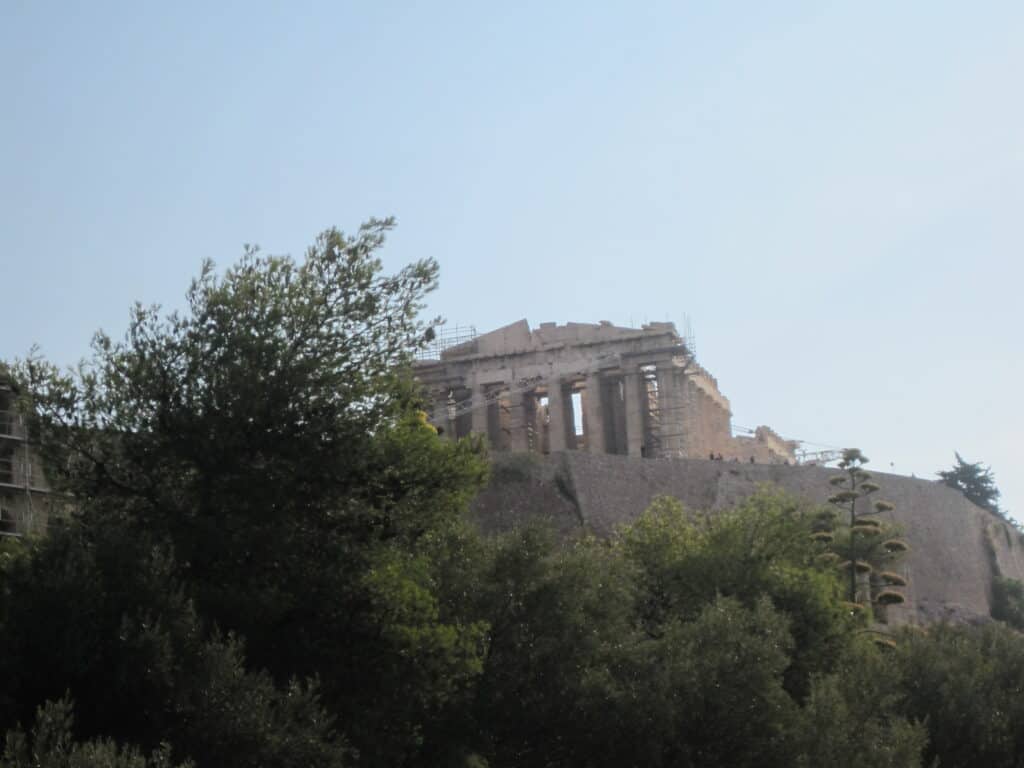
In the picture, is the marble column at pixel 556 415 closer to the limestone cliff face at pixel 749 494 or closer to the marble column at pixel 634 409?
the marble column at pixel 634 409

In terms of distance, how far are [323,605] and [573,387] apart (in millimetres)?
36362

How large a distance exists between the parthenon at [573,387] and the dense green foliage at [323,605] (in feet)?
84.4

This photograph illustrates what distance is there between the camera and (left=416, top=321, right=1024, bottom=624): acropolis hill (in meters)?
51.2

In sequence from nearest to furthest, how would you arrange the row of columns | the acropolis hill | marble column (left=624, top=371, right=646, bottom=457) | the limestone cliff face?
the limestone cliff face
the acropolis hill
the row of columns
marble column (left=624, top=371, right=646, bottom=457)

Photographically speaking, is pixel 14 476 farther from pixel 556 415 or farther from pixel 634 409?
pixel 634 409

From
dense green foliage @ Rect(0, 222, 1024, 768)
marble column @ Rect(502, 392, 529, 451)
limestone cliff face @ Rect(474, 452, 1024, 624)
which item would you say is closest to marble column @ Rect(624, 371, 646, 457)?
marble column @ Rect(502, 392, 529, 451)

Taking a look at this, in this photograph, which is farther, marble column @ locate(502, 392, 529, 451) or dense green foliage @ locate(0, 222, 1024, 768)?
marble column @ locate(502, 392, 529, 451)

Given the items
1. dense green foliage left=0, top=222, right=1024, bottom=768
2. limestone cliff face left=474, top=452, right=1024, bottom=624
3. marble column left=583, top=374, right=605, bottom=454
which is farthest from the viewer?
marble column left=583, top=374, right=605, bottom=454

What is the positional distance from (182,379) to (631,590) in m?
10.5

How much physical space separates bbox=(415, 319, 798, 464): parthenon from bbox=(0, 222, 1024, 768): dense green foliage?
2573 cm

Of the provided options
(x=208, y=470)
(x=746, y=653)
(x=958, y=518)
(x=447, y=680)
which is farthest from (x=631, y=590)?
(x=958, y=518)

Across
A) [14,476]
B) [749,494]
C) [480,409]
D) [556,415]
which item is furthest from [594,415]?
[14,476]

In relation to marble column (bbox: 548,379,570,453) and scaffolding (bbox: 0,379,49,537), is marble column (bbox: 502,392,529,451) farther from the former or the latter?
scaffolding (bbox: 0,379,49,537)

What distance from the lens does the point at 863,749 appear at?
965 inches
